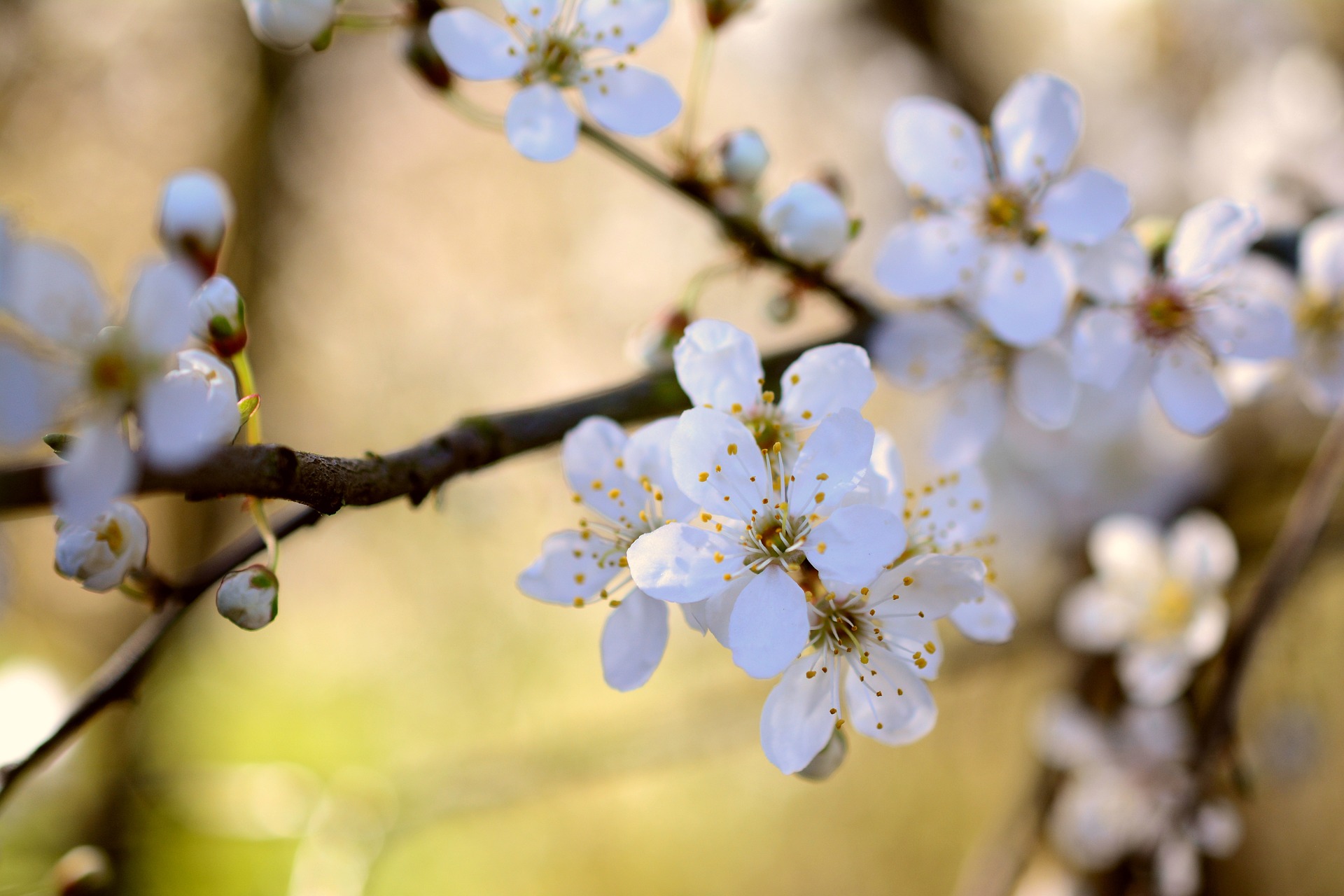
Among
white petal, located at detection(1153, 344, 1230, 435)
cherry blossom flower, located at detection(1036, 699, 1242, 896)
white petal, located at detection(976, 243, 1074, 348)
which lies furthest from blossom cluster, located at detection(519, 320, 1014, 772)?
cherry blossom flower, located at detection(1036, 699, 1242, 896)

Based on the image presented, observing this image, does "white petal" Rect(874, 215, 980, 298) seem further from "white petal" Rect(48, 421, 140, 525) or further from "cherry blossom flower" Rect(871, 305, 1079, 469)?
"white petal" Rect(48, 421, 140, 525)

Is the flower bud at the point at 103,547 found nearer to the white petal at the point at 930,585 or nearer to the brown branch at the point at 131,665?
the brown branch at the point at 131,665

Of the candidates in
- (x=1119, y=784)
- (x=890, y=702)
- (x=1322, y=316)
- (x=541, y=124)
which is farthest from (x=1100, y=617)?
(x=541, y=124)

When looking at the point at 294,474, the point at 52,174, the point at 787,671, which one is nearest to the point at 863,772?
the point at 787,671

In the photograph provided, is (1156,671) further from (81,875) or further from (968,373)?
(81,875)

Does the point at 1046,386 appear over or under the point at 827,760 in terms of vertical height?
over

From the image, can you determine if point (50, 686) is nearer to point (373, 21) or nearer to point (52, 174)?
point (52, 174)
